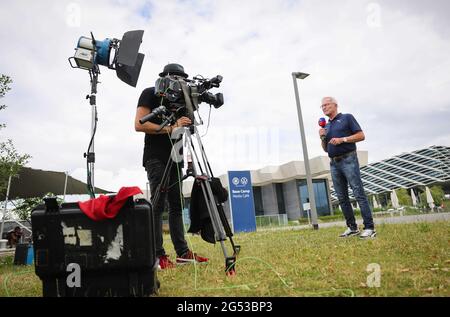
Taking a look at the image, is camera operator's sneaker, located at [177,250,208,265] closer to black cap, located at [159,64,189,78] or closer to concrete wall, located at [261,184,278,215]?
black cap, located at [159,64,189,78]

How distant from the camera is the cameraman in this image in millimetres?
2773

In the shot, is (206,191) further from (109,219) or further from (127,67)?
(127,67)

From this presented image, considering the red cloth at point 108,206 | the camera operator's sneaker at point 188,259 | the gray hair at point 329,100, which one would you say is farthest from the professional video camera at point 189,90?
the gray hair at point 329,100

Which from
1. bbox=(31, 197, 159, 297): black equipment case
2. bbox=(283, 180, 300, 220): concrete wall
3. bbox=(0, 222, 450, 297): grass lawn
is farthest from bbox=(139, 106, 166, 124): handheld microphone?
bbox=(283, 180, 300, 220): concrete wall

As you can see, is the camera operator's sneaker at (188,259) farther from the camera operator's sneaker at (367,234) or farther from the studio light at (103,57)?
the camera operator's sneaker at (367,234)

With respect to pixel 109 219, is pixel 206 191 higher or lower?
higher

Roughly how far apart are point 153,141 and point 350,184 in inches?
105

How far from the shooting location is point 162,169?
288 centimetres
